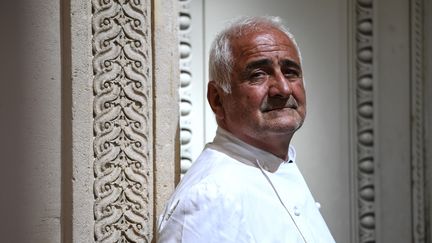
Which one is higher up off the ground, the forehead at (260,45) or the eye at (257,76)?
the forehead at (260,45)

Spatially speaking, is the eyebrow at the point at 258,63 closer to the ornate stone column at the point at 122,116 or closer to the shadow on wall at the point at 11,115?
the ornate stone column at the point at 122,116

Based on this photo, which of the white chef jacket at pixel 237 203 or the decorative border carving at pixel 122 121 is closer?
the white chef jacket at pixel 237 203

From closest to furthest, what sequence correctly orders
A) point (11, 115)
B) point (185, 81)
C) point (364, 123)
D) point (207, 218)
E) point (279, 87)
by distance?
point (207, 218), point (279, 87), point (11, 115), point (185, 81), point (364, 123)

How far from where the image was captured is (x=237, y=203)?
138cm

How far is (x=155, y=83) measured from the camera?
1.61 m

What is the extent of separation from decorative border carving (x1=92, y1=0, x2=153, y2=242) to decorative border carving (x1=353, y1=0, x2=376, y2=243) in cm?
74

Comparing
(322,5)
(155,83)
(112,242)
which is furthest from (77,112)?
(322,5)

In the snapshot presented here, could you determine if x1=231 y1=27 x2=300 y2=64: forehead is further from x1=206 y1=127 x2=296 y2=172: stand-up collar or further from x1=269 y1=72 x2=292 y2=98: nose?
x1=206 y1=127 x2=296 y2=172: stand-up collar

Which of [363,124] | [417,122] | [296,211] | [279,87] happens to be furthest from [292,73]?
[417,122]

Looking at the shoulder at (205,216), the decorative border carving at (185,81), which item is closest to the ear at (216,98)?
the shoulder at (205,216)

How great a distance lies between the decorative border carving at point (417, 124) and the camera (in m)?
2.08

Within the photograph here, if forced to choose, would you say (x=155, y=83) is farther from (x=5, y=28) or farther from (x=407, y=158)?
(x=407, y=158)

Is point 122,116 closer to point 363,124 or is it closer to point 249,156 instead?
point 249,156

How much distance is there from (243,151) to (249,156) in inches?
0.7
